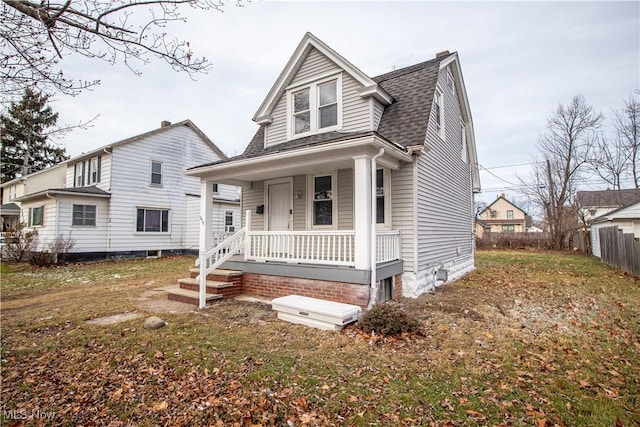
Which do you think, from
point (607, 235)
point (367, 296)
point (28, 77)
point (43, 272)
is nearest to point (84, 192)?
point (43, 272)

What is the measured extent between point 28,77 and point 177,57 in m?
1.82

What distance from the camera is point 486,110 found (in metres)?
20.4

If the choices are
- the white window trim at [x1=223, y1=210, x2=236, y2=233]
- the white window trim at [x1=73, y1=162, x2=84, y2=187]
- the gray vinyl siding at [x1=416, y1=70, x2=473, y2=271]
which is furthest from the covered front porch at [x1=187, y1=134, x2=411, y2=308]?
the white window trim at [x1=73, y1=162, x2=84, y2=187]

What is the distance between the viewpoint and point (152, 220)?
1806 centimetres

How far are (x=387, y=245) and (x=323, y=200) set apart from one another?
2379 mm

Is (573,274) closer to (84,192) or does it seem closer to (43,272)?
(43,272)

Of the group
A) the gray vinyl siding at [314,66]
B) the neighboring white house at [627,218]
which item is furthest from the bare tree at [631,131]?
the gray vinyl siding at [314,66]

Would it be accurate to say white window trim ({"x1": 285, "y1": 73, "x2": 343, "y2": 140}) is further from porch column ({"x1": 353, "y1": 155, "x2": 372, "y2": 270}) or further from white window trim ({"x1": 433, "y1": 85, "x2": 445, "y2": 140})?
porch column ({"x1": 353, "y1": 155, "x2": 372, "y2": 270})

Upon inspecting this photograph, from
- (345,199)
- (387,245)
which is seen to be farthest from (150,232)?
(387,245)

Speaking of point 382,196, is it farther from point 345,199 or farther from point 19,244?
point 19,244

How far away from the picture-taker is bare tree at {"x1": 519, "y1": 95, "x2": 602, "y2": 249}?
2536 cm

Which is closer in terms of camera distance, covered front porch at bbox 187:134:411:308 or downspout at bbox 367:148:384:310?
downspout at bbox 367:148:384:310

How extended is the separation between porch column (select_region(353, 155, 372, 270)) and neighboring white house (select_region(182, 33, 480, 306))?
0.02 metres

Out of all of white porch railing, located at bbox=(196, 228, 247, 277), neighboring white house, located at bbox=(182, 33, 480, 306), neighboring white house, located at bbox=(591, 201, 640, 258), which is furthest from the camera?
neighboring white house, located at bbox=(591, 201, 640, 258)
